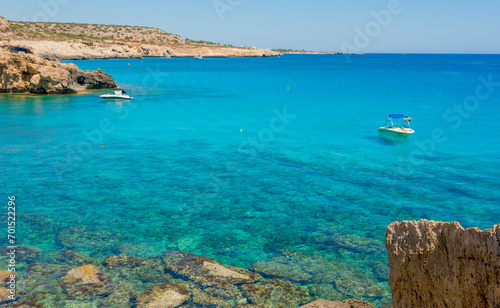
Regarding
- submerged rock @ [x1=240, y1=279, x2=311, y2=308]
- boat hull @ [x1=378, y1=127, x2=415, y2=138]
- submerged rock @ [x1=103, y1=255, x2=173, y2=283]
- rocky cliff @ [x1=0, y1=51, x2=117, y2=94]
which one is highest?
rocky cliff @ [x1=0, y1=51, x2=117, y2=94]

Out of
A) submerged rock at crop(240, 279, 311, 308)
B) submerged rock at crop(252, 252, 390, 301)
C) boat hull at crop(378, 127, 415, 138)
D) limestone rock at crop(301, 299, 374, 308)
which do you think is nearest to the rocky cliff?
boat hull at crop(378, 127, 415, 138)

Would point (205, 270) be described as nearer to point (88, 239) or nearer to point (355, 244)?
point (88, 239)

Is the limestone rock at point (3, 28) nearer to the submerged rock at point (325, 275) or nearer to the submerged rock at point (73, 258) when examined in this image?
the submerged rock at point (73, 258)

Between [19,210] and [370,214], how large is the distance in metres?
16.9

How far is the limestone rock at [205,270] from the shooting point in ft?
45.7

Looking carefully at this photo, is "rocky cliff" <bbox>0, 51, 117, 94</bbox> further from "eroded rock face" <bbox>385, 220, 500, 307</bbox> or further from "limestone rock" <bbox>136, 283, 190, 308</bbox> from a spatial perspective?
"eroded rock face" <bbox>385, 220, 500, 307</bbox>

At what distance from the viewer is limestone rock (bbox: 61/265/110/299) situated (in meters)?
13.0

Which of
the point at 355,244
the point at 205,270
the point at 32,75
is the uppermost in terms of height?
the point at 32,75

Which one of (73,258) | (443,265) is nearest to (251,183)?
(73,258)

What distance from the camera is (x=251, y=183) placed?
990 inches

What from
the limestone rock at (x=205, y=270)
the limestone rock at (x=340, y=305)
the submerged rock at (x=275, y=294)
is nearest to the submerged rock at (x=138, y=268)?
the limestone rock at (x=205, y=270)

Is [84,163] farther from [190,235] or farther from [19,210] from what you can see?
[190,235]

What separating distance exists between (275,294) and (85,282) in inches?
241

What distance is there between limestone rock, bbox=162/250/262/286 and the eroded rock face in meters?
6.72
